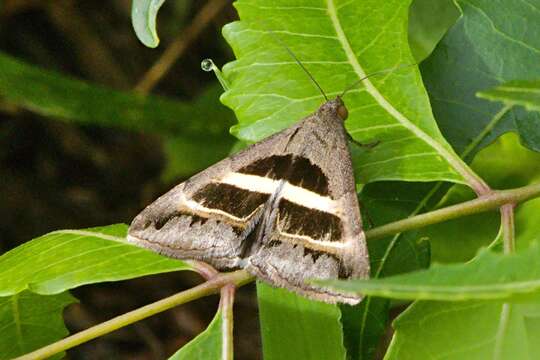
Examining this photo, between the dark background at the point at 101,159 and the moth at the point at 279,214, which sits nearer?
the moth at the point at 279,214

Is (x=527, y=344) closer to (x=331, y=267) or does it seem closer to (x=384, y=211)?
(x=331, y=267)

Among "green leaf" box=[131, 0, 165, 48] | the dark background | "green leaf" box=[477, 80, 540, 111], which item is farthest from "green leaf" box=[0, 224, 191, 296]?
the dark background

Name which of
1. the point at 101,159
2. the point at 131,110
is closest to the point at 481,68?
the point at 131,110

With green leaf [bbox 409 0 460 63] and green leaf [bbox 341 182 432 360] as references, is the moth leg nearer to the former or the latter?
green leaf [bbox 341 182 432 360]

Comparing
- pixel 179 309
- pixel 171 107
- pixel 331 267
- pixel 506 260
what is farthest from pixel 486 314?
pixel 179 309

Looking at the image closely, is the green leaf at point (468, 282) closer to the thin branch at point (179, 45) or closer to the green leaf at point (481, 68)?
the green leaf at point (481, 68)

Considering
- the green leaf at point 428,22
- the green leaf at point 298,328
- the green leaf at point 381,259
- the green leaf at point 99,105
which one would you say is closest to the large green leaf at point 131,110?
the green leaf at point 99,105

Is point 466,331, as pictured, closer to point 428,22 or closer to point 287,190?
point 287,190
